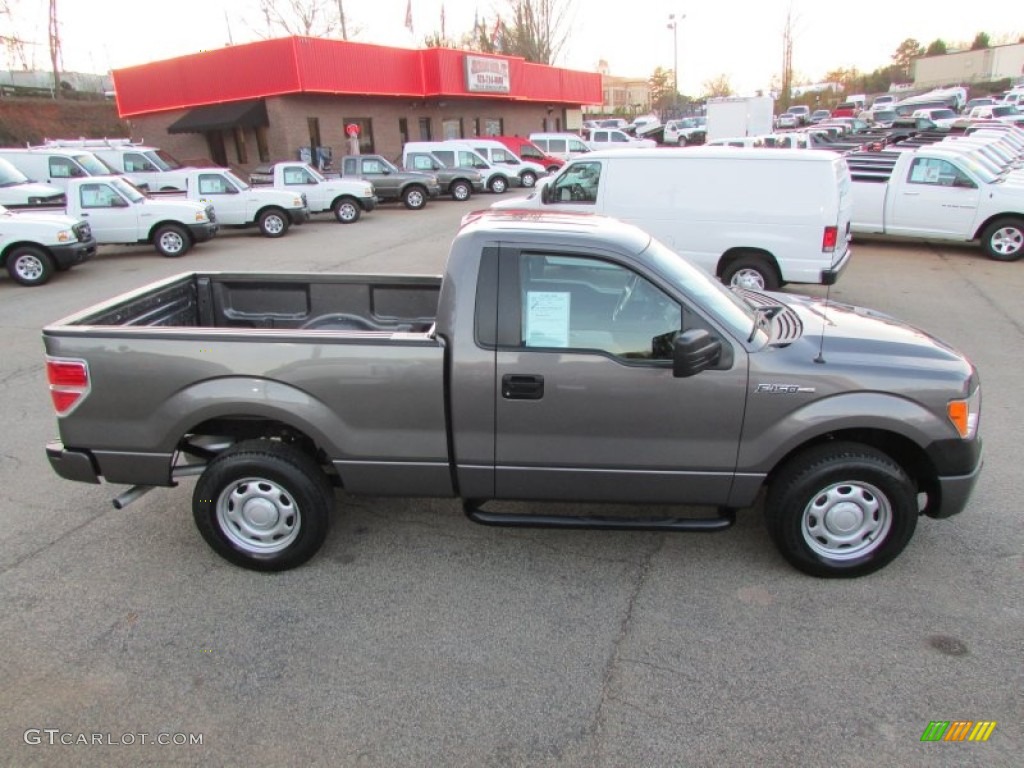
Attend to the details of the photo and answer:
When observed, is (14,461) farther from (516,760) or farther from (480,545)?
(516,760)

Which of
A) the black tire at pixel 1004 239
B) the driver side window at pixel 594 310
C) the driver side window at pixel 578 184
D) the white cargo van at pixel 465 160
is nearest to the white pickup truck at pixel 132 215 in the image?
the driver side window at pixel 578 184

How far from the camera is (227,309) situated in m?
4.82

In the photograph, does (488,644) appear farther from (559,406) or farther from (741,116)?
(741,116)

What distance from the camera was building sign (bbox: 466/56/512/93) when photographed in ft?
105

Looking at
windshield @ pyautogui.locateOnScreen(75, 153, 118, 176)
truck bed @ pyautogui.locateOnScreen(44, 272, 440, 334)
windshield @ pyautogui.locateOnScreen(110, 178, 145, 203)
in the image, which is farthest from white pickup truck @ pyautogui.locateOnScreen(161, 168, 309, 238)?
truck bed @ pyautogui.locateOnScreen(44, 272, 440, 334)

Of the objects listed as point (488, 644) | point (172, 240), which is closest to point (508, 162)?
point (172, 240)

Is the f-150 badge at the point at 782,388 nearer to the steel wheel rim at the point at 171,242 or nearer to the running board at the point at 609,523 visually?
the running board at the point at 609,523

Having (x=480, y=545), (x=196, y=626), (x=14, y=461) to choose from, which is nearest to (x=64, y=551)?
(x=196, y=626)

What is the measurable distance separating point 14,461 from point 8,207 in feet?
40.6

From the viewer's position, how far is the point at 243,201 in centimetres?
1653

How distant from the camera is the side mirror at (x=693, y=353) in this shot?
307 centimetres

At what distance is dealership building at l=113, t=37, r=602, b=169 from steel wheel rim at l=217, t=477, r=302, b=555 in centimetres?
2612

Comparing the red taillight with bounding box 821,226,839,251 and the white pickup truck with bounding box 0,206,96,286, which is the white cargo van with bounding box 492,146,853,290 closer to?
the red taillight with bounding box 821,226,839,251

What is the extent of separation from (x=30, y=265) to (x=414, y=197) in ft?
37.8
